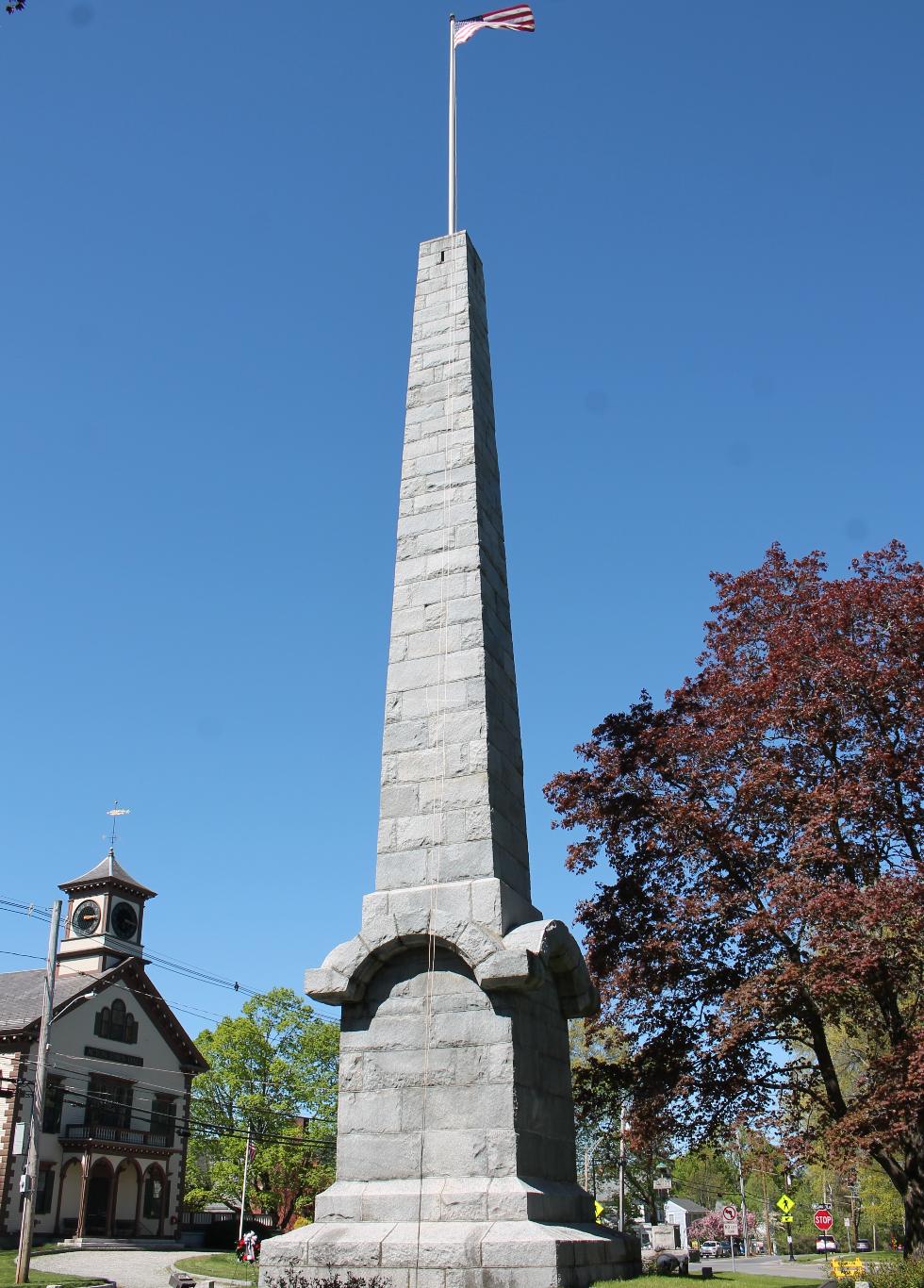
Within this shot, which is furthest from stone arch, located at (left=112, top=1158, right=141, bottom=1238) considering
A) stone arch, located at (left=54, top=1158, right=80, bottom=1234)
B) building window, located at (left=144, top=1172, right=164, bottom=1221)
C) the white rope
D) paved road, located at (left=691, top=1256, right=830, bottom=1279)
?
the white rope

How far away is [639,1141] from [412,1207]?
9885mm

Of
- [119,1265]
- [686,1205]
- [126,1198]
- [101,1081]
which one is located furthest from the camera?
[686,1205]

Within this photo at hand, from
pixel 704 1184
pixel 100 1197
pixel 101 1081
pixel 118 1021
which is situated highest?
pixel 118 1021

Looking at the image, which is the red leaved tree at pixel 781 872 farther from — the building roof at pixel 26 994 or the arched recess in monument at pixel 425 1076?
the building roof at pixel 26 994

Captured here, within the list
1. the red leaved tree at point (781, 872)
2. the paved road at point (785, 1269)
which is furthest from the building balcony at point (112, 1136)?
the red leaved tree at point (781, 872)

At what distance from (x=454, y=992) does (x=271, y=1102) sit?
42820 millimetres

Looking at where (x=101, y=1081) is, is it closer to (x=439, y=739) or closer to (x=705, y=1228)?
(x=439, y=739)

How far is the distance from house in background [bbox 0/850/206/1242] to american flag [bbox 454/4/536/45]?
1274 inches

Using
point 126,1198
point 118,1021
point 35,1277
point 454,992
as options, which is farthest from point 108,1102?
point 454,992

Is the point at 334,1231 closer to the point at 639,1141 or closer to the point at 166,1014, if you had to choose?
the point at 639,1141

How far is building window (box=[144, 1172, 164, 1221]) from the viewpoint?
137 ft

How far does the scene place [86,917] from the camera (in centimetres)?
4522

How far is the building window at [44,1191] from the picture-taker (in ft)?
117

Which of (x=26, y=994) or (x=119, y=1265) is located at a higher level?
(x=26, y=994)
